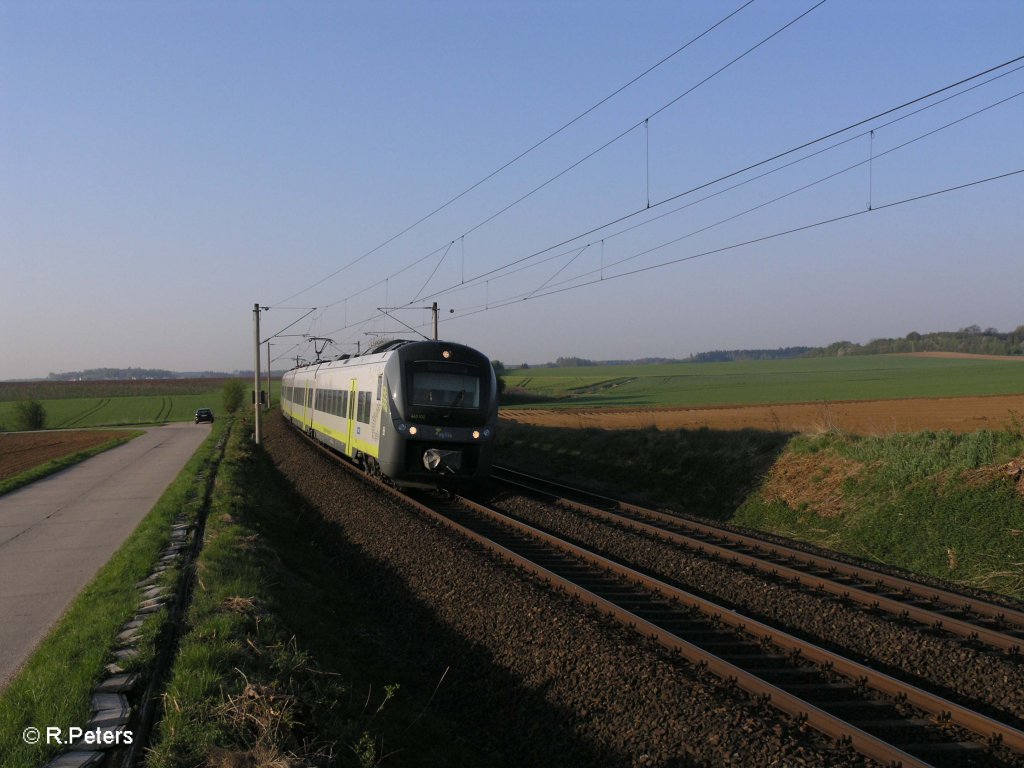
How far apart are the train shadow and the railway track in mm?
1401

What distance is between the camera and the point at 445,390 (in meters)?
16.5

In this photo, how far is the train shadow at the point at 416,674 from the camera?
5.94m

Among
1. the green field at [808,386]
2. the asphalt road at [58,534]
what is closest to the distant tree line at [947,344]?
the green field at [808,386]

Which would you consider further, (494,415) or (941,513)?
(494,415)

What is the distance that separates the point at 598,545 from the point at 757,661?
5.48 metres

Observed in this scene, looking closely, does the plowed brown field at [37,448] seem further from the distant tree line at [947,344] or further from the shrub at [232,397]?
the distant tree line at [947,344]

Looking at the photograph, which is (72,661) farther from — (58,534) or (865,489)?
(865,489)

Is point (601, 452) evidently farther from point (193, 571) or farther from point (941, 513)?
point (193, 571)

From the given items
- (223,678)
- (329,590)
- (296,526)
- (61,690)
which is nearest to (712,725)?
(223,678)

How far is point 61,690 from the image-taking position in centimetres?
574

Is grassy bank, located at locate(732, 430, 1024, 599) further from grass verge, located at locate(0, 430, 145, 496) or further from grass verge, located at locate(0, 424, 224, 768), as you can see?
grass verge, located at locate(0, 430, 145, 496)

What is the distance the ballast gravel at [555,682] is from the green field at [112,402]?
6339 centimetres

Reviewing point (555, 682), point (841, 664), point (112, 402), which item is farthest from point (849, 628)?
point (112, 402)

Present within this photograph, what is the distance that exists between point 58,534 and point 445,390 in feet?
23.8
